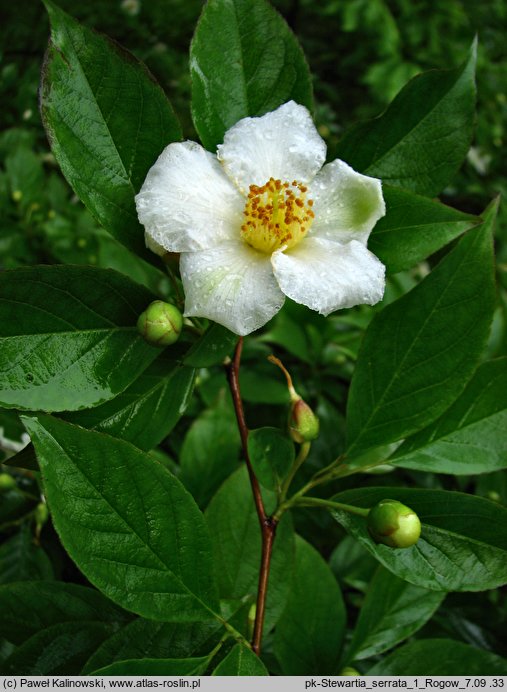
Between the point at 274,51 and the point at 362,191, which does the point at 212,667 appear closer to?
the point at 362,191

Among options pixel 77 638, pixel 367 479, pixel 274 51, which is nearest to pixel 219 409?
pixel 367 479

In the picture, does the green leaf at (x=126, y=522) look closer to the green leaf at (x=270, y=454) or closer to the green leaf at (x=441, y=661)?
the green leaf at (x=270, y=454)

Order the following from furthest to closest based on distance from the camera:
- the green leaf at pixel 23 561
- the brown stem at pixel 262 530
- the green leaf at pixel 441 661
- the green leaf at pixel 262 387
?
the green leaf at pixel 262 387 < the green leaf at pixel 23 561 < the green leaf at pixel 441 661 < the brown stem at pixel 262 530

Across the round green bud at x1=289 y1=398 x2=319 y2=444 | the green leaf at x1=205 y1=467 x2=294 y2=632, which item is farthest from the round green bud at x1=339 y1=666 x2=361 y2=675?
the round green bud at x1=289 y1=398 x2=319 y2=444

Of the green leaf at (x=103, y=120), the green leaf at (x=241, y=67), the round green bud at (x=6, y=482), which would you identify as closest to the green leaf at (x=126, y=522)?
the green leaf at (x=103, y=120)

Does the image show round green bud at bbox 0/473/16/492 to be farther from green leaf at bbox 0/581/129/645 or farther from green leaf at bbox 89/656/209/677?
green leaf at bbox 89/656/209/677
